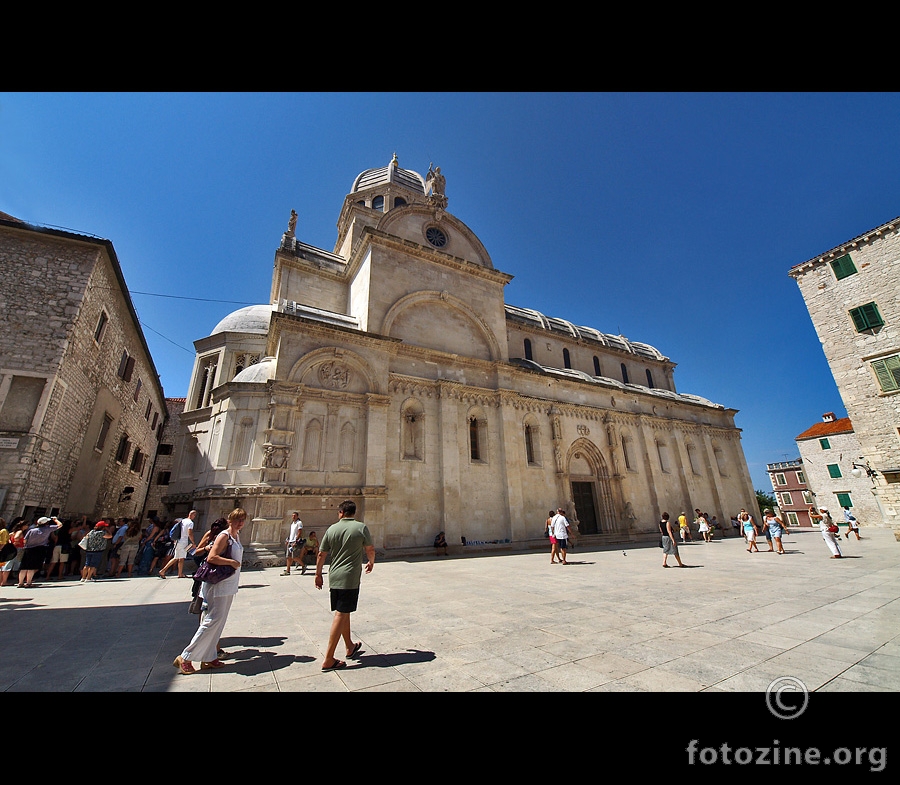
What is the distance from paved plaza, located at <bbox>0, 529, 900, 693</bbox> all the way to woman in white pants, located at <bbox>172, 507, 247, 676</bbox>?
14 centimetres

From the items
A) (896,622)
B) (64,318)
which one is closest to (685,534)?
(896,622)

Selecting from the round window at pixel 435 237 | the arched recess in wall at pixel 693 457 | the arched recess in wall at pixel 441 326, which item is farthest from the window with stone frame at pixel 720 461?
the round window at pixel 435 237

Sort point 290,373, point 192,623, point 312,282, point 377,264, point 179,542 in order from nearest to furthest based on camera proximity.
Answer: point 192,623
point 179,542
point 290,373
point 377,264
point 312,282

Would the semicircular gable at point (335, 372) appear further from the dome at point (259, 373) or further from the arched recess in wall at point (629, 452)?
the arched recess in wall at point (629, 452)

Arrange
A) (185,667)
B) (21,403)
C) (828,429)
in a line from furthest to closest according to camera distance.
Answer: (828,429) < (21,403) < (185,667)

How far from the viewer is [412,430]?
17859mm

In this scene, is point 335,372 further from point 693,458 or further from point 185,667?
point 693,458

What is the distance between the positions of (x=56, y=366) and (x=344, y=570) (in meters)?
14.9

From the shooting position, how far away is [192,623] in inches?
222

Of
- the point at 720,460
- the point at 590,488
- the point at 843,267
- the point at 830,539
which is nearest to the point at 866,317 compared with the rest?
the point at 843,267

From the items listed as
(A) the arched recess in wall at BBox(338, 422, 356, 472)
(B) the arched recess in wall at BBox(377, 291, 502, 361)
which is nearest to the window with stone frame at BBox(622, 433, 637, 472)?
(B) the arched recess in wall at BBox(377, 291, 502, 361)

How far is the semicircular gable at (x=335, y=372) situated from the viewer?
51.9 ft

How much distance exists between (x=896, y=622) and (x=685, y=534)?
1794 cm
